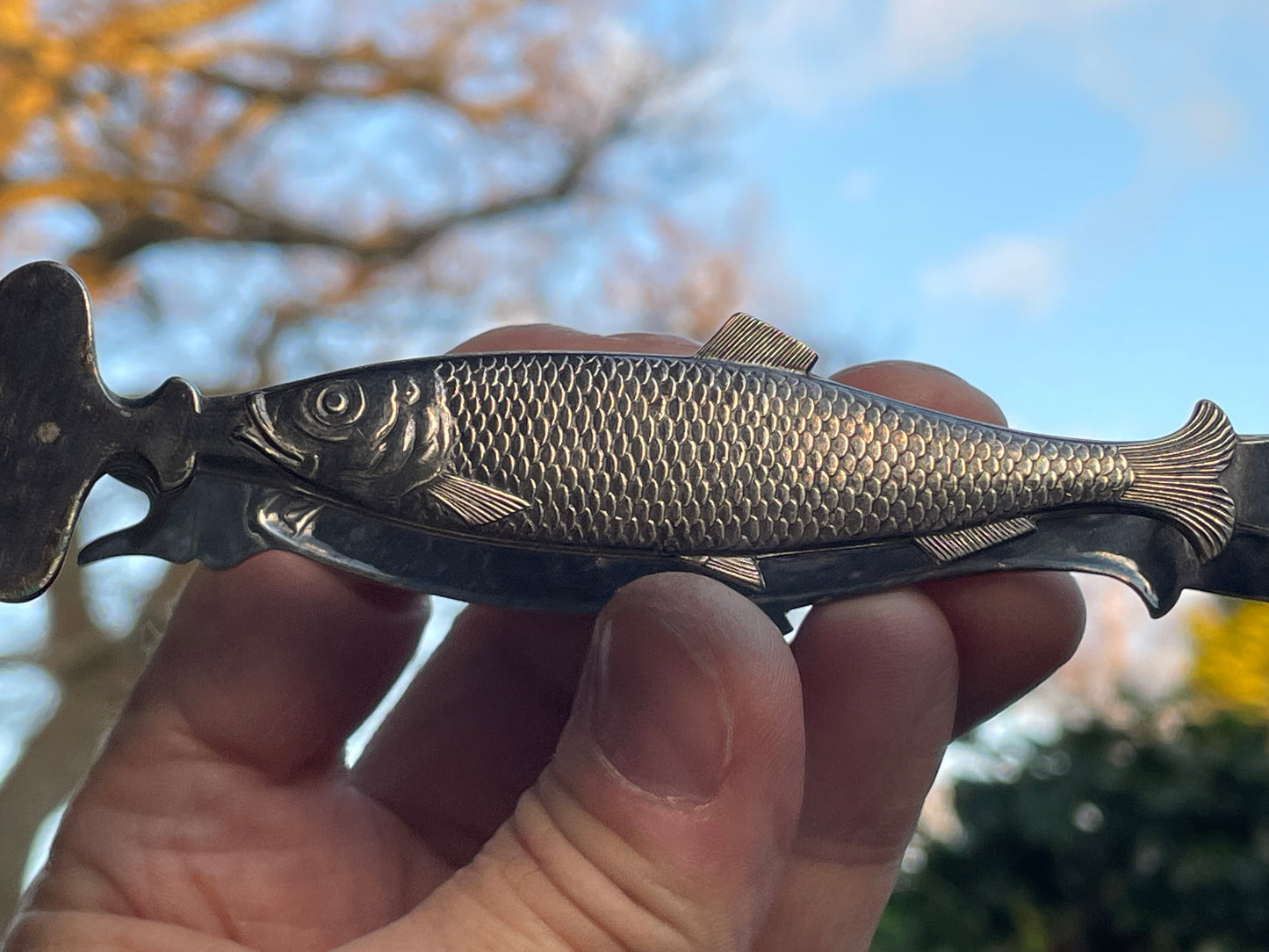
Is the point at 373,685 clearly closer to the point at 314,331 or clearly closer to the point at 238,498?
the point at 238,498

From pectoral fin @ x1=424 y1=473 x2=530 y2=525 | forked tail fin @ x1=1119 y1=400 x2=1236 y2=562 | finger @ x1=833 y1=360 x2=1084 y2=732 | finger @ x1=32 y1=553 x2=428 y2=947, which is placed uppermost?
forked tail fin @ x1=1119 y1=400 x2=1236 y2=562

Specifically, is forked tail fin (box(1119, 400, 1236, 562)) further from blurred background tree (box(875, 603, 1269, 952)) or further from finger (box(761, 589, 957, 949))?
blurred background tree (box(875, 603, 1269, 952))

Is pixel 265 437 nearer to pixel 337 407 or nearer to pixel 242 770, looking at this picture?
pixel 337 407

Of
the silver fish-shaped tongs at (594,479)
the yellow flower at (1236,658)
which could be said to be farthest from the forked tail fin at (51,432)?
the yellow flower at (1236,658)

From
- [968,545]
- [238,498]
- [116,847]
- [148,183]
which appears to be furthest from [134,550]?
[148,183]

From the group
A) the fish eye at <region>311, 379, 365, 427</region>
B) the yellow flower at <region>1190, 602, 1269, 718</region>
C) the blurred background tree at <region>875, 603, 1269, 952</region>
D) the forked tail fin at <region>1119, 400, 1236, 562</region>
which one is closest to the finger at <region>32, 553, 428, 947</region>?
the fish eye at <region>311, 379, 365, 427</region>
